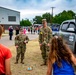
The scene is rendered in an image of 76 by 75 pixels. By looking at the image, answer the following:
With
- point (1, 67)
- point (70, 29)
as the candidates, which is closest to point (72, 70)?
point (1, 67)

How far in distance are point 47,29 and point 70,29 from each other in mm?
1009

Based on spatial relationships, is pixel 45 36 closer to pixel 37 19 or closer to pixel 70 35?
pixel 70 35

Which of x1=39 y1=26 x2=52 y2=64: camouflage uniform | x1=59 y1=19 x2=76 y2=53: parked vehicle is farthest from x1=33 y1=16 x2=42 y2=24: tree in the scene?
x1=39 y1=26 x2=52 y2=64: camouflage uniform

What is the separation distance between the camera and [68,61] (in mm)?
3889

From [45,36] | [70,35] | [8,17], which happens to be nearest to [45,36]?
[45,36]

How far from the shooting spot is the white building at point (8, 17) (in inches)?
3236

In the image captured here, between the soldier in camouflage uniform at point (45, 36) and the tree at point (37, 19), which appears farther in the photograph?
the tree at point (37, 19)

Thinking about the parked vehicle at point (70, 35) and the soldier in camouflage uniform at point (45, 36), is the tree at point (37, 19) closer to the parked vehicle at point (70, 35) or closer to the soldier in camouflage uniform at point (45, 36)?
the parked vehicle at point (70, 35)

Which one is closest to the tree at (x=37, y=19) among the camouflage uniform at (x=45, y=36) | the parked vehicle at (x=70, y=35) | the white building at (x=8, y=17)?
the white building at (x=8, y=17)

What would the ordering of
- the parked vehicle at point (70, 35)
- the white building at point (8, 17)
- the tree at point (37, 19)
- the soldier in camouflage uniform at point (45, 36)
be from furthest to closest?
the tree at point (37, 19)
the white building at point (8, 17)
the parked vehicle at point (70, 35)
the soldier in camouflage uniform at point (45, 36)

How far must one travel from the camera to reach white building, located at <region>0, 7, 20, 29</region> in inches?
3236

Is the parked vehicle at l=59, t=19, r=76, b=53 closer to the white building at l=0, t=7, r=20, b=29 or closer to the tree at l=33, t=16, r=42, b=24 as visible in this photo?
the white building at l=0, t=7, r=20, b=29

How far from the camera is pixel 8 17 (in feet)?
276

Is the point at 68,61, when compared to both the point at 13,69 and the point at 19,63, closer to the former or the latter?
the point at 13,69
